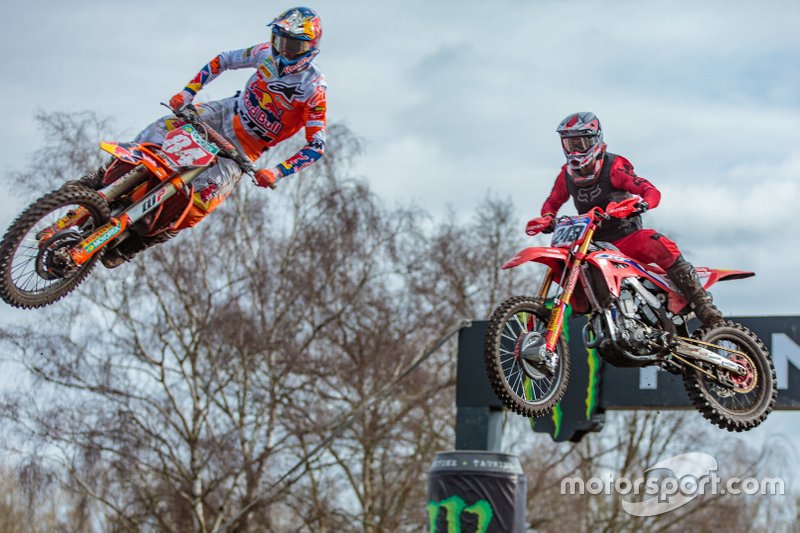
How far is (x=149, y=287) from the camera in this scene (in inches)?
1089

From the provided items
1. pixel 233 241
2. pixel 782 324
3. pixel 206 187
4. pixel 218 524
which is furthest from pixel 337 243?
pixel 206 187

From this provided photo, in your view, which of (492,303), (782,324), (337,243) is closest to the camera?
A: (782,324)

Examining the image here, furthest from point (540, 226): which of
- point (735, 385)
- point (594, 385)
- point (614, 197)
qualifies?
point (594, 385)

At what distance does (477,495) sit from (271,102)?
23.2 ft

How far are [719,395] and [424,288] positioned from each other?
66.5 ft

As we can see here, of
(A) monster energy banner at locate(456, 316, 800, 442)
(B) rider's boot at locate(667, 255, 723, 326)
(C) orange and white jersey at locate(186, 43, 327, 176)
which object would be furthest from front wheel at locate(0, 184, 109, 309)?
(A) monster energy banner at locate(456, 316, 800, 442)

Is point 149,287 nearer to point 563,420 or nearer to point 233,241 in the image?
point 233,241

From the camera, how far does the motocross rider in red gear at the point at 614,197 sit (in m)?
11.2

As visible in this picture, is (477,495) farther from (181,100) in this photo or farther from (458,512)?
(181,100)

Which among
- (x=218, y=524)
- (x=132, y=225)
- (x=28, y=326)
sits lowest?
(x=218, y=524)

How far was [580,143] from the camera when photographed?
36.6ft

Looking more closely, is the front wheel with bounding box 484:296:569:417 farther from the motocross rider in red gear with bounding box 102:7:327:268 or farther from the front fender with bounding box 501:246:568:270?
the motocross rider in red gear with bounding box 102:7:327:268

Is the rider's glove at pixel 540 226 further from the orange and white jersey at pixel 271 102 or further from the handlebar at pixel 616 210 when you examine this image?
the orange and white jersey at pixel 271 102

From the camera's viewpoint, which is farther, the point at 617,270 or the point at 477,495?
the point at 477,495
